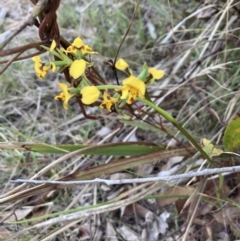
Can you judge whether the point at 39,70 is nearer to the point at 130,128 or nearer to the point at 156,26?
the point at 130,128

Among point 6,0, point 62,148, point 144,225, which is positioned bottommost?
point 144,225

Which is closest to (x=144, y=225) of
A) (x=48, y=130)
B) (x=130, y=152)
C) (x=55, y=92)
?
(x=130, y=152)

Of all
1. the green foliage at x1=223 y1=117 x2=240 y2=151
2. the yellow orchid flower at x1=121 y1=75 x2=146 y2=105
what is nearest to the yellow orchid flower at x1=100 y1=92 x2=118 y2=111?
the yellow orchid flower at x1=121 y1=75 x2=146 y2=105

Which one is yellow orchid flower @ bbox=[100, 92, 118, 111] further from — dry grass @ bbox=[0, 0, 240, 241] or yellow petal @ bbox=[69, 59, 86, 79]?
dry grass @ bbox=[0, 0, 240, 241]

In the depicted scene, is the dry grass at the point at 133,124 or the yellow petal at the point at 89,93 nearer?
the yellow petal at the point at 89,93

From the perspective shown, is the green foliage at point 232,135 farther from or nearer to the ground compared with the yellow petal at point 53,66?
nearer to the ground

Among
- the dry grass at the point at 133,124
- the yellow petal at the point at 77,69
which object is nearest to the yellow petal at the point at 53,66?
the yellow petal at the point at 77,69

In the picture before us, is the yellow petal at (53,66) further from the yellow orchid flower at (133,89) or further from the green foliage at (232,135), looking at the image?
the green foliage at (232,135)

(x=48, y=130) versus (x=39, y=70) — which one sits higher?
(x=39, y=70)
